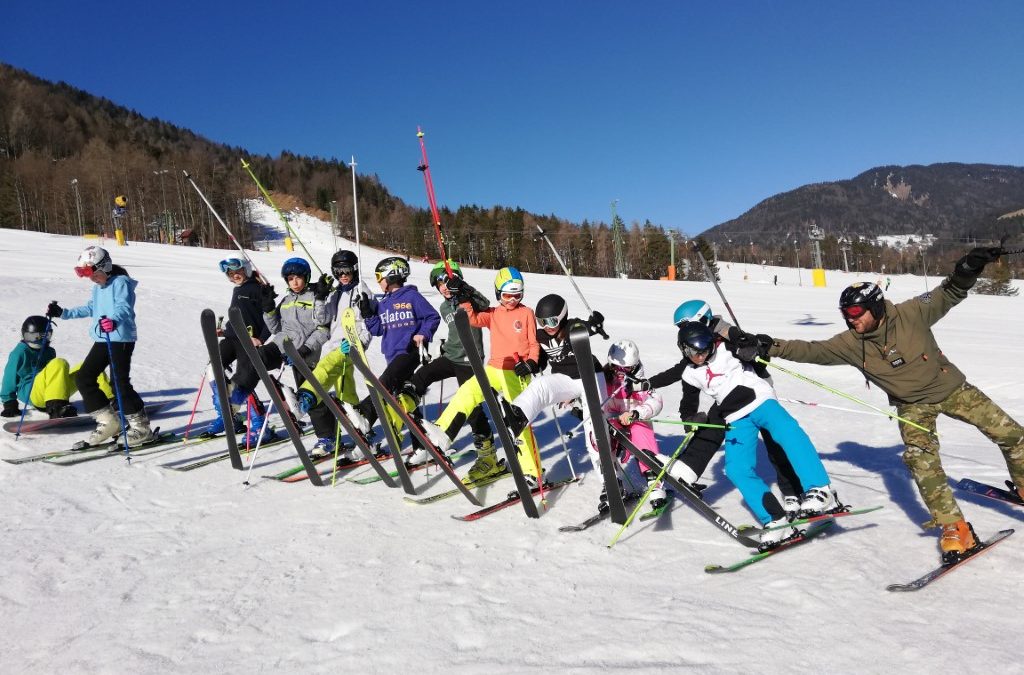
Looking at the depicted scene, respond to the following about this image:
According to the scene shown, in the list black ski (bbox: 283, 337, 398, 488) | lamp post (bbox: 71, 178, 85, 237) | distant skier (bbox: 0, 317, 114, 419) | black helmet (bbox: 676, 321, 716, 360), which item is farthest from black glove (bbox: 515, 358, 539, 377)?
lamp post (bbox: 71, 178, 85, 237)

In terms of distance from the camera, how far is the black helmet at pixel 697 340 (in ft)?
14.3

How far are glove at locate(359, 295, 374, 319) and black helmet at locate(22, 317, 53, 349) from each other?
13.4ft

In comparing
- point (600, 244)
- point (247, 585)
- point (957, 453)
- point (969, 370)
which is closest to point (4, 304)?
point (247, 585)

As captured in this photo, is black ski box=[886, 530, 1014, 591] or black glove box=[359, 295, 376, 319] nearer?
black ski box=[886, 530, 1014, 591]

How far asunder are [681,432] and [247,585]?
231 inches

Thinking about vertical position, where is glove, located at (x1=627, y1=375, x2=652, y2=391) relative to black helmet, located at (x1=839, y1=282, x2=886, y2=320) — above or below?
below

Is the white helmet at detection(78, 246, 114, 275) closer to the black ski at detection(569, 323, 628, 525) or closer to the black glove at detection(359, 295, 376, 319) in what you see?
the black glove at detection(359, 295, 376, 319)

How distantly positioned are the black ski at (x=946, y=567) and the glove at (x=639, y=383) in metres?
2.08

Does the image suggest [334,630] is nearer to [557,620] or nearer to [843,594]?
[557,620]

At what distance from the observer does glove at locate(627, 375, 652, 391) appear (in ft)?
→ 16.5

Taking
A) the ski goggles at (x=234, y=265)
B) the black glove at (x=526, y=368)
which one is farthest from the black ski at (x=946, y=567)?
the ski goggles at (x=234, y=265)

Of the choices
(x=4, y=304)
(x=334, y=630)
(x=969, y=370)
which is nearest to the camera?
(x=334, y=630)

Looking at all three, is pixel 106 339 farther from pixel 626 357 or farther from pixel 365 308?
pixel 626 357

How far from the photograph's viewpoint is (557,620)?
3195mm
